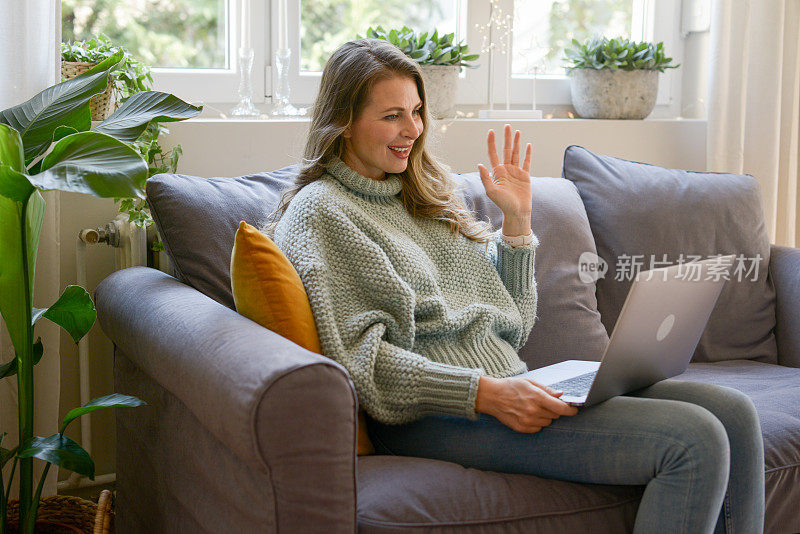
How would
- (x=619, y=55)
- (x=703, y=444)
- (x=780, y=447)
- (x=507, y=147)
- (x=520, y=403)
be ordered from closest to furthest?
1. (x=703, y=444)
2. (x=520, y=403)
3. (x=780, y=447)
4. (x=507, y=147)
5. (x=619, y=55)

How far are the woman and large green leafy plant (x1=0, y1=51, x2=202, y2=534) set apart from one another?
319 mm

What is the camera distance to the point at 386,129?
64.0 inches

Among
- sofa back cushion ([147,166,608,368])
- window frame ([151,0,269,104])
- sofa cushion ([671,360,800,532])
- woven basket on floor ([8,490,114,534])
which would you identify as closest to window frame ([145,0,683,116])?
window frame ([151,0,269,104])

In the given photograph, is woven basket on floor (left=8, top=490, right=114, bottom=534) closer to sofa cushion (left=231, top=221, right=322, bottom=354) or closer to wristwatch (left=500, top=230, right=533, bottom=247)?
sofa cushion (left=231, top=221, right=322, bottom=354)

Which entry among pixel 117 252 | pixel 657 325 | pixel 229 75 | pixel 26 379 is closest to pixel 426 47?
pixel 229 75

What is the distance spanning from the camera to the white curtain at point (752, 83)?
264 centimetres

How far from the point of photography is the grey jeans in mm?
1257

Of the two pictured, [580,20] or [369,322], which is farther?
[580,20]

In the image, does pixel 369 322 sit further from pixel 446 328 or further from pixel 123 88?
pixel 123 88

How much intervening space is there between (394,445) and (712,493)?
522 millimetres

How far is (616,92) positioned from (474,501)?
176 centimetres

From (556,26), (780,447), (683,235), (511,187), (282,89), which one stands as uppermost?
(556,26)

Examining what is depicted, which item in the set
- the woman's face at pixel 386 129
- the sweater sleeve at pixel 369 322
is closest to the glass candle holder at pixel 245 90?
the woman's face at pixel 386 129

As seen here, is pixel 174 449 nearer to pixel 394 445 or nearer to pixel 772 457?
pixel 394 445
